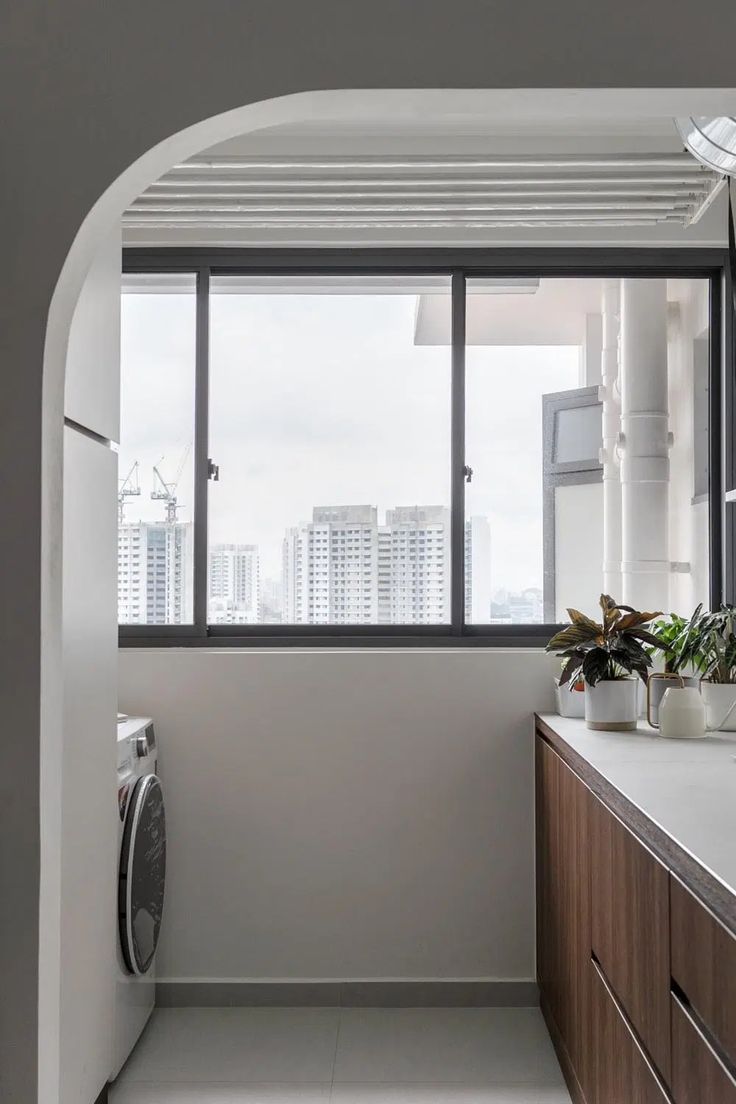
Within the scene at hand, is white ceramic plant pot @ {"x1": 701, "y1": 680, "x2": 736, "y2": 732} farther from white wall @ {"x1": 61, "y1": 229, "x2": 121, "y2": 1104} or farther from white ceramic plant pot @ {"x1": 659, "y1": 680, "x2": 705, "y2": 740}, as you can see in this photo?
white wall @ {"x1": 61, "y1": 229, "x2": 121, "y2": 1104}

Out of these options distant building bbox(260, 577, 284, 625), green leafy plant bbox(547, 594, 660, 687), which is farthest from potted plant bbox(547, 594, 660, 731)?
distant building bbox(260, 577, 284, 625)

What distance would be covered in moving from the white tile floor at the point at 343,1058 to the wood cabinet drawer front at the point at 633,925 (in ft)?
2.37

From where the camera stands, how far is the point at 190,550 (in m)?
3.16

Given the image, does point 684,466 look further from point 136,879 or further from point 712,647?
point 136,879

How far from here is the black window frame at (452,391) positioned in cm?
312

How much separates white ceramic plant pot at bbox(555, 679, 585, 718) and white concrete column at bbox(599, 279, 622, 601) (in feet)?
1.33

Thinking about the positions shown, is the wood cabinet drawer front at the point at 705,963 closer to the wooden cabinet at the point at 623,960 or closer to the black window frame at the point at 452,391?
the wooden cabinet at the point at 623,960

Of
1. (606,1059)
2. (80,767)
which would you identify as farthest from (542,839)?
(80,767)

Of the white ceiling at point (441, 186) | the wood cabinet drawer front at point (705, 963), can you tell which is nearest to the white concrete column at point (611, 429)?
the white ceiling at point (441, 186)

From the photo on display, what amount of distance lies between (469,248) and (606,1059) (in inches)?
94.2

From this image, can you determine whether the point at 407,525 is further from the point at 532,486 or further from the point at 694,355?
the point at 694,355

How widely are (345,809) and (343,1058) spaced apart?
28.0 inches

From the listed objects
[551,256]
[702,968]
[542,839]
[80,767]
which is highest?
[551,256]

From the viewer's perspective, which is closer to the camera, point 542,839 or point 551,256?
point 542,839
